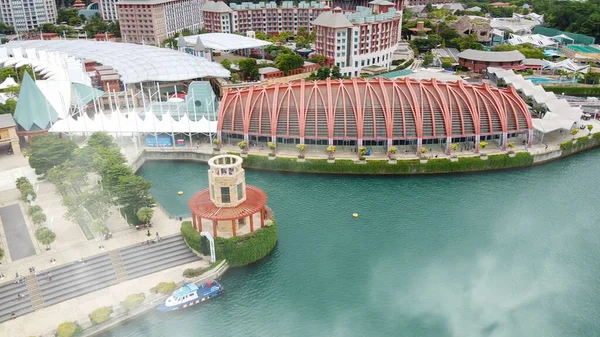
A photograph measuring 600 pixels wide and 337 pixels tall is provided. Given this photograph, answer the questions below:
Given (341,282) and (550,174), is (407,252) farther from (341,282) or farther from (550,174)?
(550,174)

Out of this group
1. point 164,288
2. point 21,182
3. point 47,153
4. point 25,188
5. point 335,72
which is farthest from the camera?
point 335,72

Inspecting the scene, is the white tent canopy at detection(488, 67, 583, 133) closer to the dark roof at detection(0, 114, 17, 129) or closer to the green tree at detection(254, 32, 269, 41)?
the green tree at detection(254, 32, 269, 41)

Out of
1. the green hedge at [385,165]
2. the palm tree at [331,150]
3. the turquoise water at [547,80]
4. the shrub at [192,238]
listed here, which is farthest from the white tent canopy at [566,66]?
the shrub at [192,238]

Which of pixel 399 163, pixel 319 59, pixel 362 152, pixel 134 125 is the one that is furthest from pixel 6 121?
pixel 319 59

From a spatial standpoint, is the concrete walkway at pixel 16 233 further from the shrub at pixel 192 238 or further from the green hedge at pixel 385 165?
the green hedge at pixel 385 165

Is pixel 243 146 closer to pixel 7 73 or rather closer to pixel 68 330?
pixel 68 330

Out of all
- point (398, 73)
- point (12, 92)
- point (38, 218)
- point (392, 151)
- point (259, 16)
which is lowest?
point (398, 73)

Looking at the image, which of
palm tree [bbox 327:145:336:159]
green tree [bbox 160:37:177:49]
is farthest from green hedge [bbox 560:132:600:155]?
green tree [bbox 160:37:177:49]

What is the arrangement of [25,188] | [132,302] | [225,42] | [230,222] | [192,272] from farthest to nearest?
[225,42]
[25,188]
[230,222]
[192,272]
[132,302]

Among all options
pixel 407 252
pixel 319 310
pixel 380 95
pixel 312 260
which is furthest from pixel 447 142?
pixel 319 310
